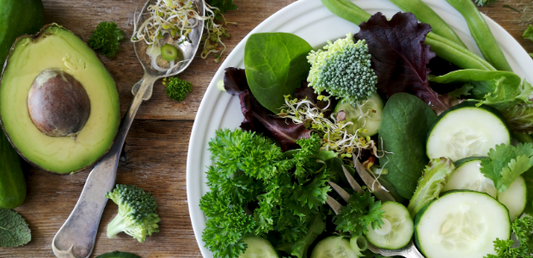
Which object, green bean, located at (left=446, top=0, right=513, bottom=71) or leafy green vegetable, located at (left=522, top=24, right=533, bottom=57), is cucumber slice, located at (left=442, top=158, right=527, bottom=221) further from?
leafy green vegetable, located at (left=522, top=24, right=533, bottom=57)

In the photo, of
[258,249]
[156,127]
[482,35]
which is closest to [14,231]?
[156,127]

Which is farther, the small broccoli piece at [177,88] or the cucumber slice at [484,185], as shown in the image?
the small broccoli piece at [177,88]

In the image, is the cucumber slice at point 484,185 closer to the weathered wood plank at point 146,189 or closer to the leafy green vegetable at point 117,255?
the weathered wood plank at point 146,189

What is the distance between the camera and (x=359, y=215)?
1501 millimetres

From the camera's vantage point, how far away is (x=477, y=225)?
1.50 meters

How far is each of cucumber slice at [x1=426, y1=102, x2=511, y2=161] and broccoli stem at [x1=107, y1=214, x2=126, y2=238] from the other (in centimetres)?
164

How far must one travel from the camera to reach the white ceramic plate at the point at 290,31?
1626 mm

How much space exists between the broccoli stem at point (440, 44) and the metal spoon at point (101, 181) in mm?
733

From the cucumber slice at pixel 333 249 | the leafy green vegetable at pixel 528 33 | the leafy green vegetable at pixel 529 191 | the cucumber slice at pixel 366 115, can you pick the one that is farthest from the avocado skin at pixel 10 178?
the leafy green vegetable at pixel 528 33

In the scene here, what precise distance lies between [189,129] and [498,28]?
1.70 meters

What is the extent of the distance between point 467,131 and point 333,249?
85 cm

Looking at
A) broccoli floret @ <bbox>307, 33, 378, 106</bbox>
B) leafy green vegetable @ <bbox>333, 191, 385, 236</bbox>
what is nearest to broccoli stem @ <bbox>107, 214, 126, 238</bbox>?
leafy green vegetable @ <bbox>333, 191, 385, 236</bbox>

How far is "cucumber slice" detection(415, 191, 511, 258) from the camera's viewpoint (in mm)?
1454

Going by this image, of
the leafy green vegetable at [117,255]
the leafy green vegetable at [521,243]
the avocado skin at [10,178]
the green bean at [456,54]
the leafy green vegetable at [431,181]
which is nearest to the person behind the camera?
the leafy green vegetable at [521,243]
